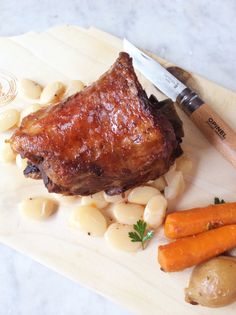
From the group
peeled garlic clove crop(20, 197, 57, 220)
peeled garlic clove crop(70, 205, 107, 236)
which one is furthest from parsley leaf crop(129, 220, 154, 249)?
peeled garlic clove crop(20, 197, 57, 220)

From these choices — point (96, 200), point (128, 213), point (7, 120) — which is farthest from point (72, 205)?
point (7, 120)

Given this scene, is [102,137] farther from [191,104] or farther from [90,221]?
[191,104]

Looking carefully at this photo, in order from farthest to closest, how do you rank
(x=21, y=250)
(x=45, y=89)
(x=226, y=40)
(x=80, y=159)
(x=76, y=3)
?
1. (x=76, y=3)
2. (x=226, y=40)
3. (x=45, y=89)
4. (x=21, y=250)
5. (x=80, y=159)

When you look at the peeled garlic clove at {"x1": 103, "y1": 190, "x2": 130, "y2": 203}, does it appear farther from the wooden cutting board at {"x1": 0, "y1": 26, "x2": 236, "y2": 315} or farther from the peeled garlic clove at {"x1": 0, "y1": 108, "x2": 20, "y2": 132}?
the peeled garlic clove at {"x1": 0, "y1": 108, "x2": 20, "y2": 132}

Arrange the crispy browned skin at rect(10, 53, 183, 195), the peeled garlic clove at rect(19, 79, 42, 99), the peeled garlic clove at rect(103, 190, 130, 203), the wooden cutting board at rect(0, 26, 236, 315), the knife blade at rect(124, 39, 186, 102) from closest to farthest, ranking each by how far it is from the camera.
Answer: the crispy browned skin at rect(10, 53, 183, 195) < the wooden cutting board at rect(0, 26, 236, 315) < the peeled garlic clove at rect(103, 190, 130, 203) < the knife blade at rect(124, 39, 186, 102) < the peeled garlic clove at rect(19, 79, 42, 99)

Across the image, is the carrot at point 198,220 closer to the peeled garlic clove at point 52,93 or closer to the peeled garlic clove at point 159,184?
the peeled garlic clove at point 159,184

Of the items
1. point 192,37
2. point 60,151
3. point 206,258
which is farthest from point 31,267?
point 192,37

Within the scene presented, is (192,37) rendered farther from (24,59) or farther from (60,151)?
(60,151)
